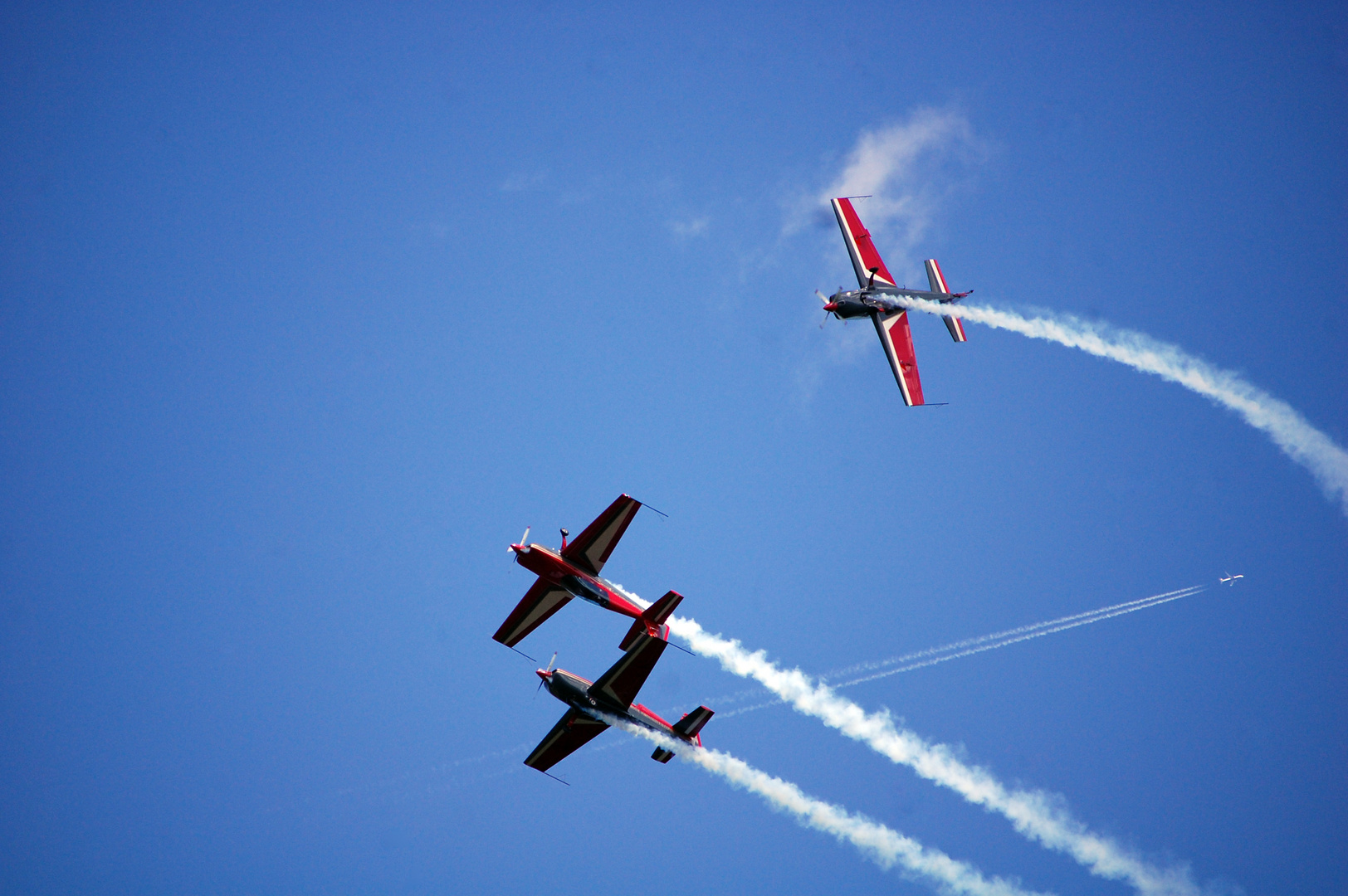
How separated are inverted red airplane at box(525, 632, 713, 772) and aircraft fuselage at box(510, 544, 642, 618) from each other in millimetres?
2748

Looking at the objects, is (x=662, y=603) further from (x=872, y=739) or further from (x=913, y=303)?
(x=913, y=303)

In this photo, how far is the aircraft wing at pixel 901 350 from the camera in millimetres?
48719

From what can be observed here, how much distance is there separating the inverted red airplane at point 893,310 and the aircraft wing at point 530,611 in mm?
20642

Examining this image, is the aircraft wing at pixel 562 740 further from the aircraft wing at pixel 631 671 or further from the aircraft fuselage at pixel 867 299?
the aircraft fuselage at pixel 867 299

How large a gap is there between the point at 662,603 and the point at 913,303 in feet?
69.6

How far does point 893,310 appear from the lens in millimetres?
49031

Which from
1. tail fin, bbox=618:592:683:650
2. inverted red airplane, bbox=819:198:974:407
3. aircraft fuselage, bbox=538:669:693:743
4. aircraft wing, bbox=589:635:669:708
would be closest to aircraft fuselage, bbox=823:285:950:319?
inverted red airplane, bbox=819:198:974:407

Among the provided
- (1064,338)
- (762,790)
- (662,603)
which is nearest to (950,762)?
(762,790)

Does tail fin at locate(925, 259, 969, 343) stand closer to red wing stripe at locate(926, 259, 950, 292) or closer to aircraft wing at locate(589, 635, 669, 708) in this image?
red wing stripe at locate(926, 259, 950, 292)

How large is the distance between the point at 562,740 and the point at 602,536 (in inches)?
391

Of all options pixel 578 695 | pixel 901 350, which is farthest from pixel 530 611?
pixel 901 350

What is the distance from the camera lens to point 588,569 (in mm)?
42156

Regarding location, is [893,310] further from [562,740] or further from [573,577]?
[562,740]

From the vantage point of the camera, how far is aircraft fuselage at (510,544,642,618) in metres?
41.6
